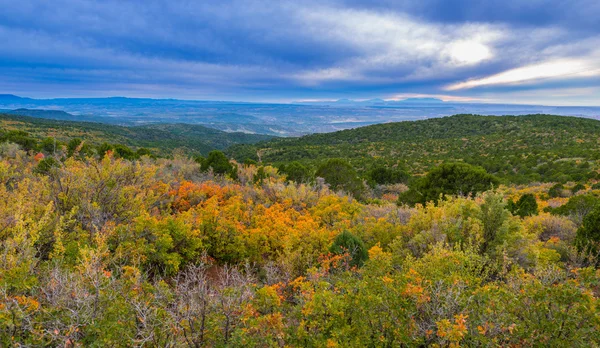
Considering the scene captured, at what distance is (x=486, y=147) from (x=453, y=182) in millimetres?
39264

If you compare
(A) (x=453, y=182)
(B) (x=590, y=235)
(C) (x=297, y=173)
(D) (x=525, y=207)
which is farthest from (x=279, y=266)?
(C) (x=297, y=173)

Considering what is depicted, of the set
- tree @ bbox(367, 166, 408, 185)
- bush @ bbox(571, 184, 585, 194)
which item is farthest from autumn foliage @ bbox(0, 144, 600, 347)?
tree @ bbox(367, 166, 408, 185)

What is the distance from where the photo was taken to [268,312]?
528cm

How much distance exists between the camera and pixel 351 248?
9.01 metres

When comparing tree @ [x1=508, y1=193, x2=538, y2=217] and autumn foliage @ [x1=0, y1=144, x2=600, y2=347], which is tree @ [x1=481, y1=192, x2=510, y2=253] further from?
tree @ [x1=508, y1=193, x2=538, y2=217]

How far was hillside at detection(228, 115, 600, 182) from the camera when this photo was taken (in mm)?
34281

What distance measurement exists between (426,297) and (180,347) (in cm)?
345

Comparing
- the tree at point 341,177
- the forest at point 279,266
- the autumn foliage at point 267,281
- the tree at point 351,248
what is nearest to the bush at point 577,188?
the forest at point 279,266

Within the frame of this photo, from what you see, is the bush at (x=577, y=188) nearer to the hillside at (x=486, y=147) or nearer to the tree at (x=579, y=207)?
the hillside at (x=486, y=147)

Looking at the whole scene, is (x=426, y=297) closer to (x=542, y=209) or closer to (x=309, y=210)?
(x=309, y=210)

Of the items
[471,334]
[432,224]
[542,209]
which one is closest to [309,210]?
[432,224]

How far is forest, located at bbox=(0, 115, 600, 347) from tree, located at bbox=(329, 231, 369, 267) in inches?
1.8

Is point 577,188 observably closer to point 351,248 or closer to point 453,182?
point 453,182

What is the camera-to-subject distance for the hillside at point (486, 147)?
112 ft
